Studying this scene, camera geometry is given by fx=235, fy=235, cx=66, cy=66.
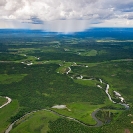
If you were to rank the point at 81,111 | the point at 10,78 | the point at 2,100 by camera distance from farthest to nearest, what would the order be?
the point at 10,78
the point at 2,100
the point at 81,111

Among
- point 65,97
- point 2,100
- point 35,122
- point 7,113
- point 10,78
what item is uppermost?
point 10,78

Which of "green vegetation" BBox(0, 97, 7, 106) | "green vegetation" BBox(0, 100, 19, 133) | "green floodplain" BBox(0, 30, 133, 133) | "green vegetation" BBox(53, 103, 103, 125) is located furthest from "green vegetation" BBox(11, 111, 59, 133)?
"green vegetation" BBox(0, 97, 7, 106)

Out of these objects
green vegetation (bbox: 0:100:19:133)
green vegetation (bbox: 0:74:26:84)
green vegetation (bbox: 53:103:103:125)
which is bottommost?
green vegetation (bbox: 0:100:19:133)

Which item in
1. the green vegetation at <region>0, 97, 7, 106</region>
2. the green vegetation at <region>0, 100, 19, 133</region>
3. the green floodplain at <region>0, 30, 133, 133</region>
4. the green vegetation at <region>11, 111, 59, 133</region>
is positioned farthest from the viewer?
the green vegetation at <region>0, 97, 7, 106</region>

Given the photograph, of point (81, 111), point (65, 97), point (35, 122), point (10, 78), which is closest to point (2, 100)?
point (65, 97)

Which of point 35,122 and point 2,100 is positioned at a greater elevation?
point 2,100

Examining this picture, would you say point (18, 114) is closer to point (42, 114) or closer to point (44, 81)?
point (42, 114)

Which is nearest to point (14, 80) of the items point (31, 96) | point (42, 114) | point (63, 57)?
point (31, 96)

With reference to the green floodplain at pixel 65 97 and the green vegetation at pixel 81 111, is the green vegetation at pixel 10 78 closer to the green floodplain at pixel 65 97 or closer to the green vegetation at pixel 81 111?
the green floodplain at pixel 65 97

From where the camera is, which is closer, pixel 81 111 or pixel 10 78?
pixel 81 111

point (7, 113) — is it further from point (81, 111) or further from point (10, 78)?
point (10, 78)

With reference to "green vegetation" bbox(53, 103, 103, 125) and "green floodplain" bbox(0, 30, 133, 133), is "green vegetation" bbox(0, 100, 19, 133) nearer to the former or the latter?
"green floodplain" bbox(0, 30, 133, 133)
